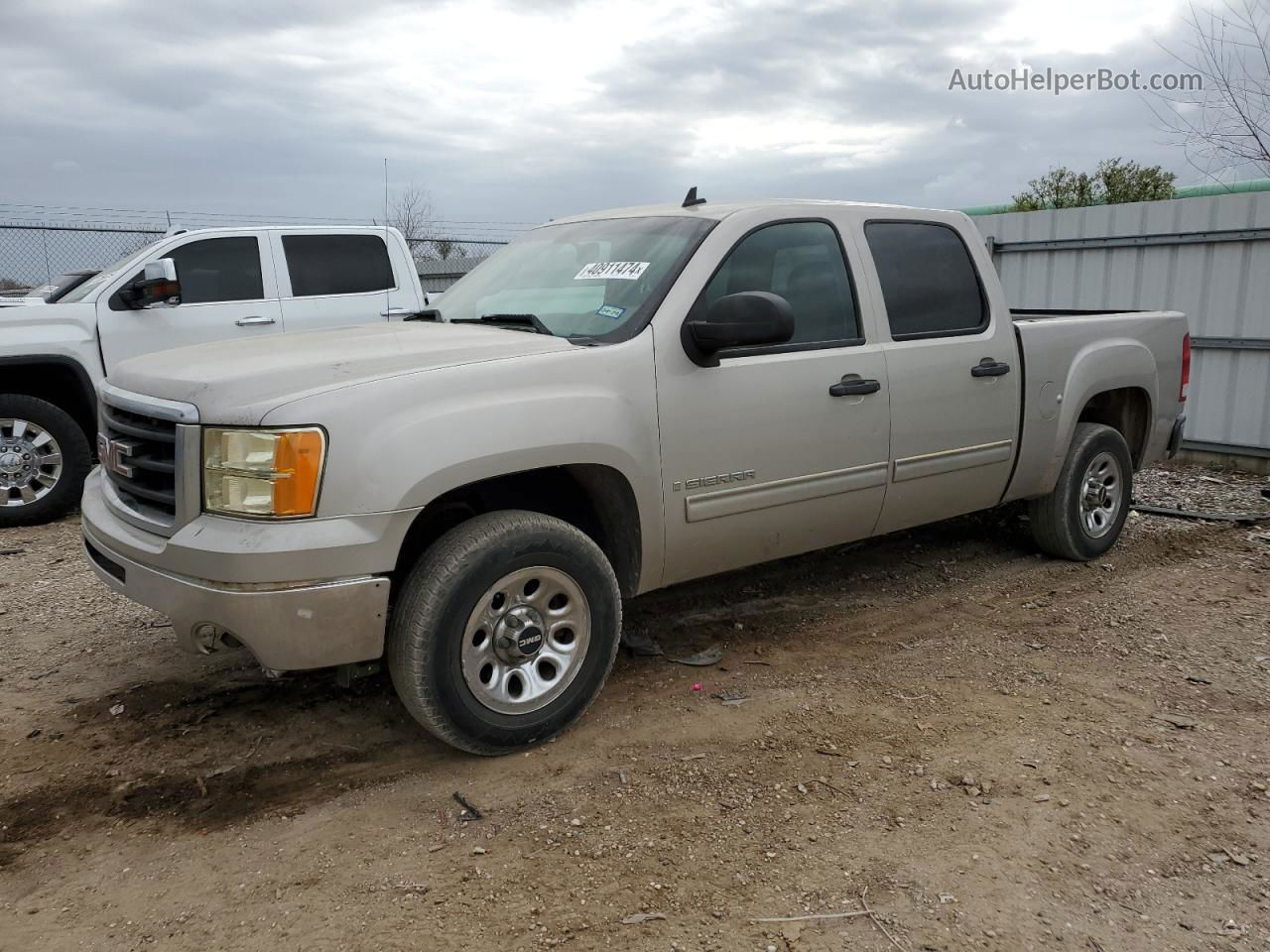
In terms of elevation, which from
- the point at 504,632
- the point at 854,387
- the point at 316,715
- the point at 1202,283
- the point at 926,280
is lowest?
the point at 316,715

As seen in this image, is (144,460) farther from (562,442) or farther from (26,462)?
(26,462)

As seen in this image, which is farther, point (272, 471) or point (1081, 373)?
point (1081, 373)

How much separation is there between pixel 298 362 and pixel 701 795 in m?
1.91

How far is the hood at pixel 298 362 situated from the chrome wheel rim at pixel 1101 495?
3485 mm

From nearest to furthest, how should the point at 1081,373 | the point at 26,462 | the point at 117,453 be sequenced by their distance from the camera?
the point at 117,453
the point at 1081,373
the point at 26,462

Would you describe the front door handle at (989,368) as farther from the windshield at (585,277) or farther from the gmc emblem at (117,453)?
the gmc emblem at (117,453)

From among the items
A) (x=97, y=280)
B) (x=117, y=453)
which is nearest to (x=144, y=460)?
(x=117, y=453)

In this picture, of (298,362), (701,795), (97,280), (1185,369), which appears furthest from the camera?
(97,280)

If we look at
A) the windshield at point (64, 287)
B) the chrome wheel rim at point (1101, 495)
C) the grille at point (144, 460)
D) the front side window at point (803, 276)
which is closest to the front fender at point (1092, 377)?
the chrome wheel rim at point (1101, 495)

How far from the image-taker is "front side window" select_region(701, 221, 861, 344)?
4.12m

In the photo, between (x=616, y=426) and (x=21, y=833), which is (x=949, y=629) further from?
(x=21, y=833)

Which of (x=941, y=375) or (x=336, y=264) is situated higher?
(x=336, y=264)

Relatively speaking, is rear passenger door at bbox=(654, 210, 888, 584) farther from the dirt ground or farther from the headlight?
the headlight

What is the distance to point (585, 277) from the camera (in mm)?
4125
